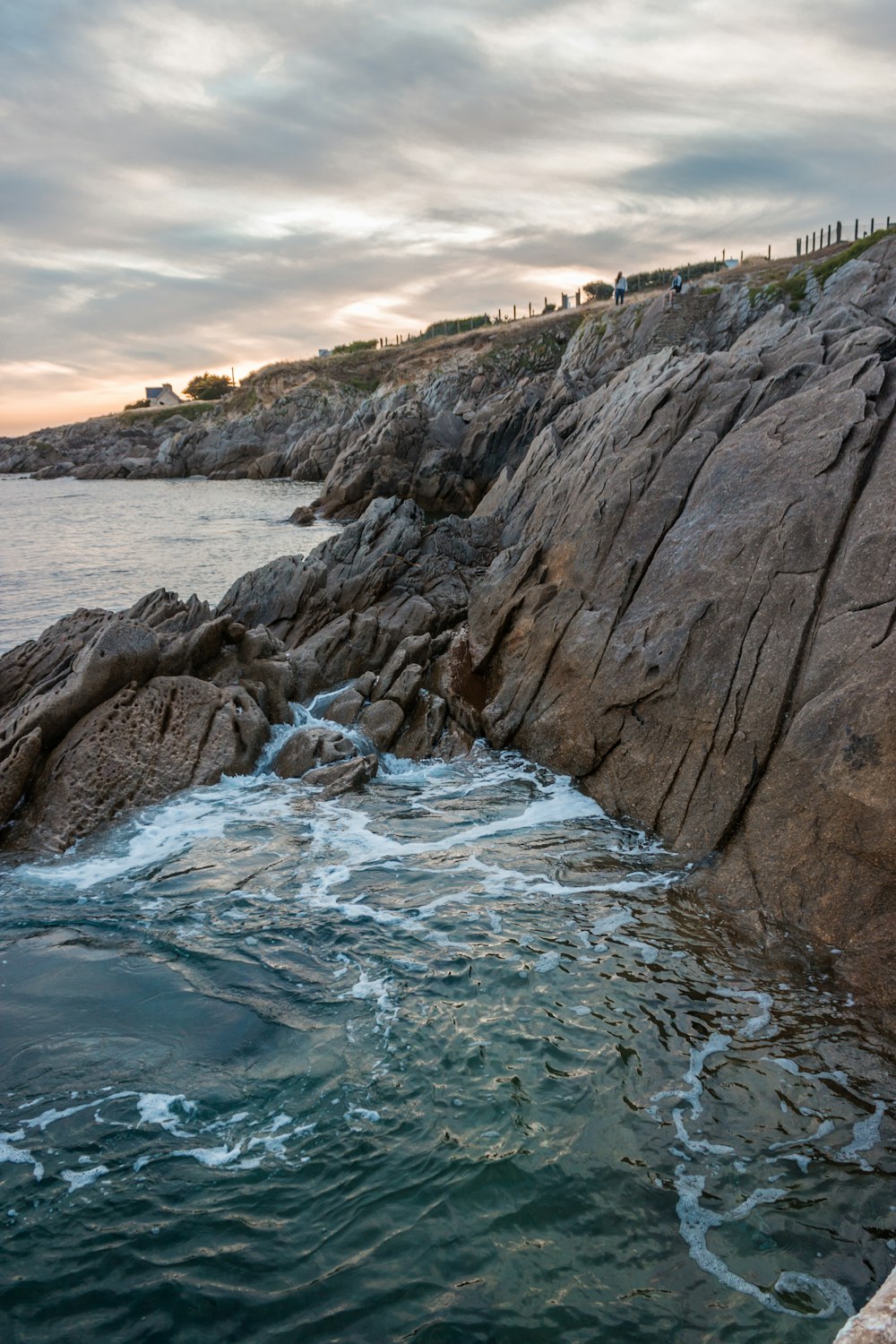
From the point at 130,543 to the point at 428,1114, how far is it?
150 ft

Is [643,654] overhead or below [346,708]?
overhead

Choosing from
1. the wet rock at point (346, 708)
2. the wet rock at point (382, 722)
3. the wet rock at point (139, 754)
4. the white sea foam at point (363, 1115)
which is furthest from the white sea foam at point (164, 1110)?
the wet rock at point (346, 708)

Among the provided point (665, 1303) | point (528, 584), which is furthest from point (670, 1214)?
point (528, 584)

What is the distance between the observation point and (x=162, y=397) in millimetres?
171625

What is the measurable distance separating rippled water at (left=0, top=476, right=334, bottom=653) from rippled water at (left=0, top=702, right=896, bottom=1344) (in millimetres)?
18558

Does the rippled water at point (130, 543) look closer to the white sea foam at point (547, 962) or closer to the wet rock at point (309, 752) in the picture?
the wet rock at point (309, 752)

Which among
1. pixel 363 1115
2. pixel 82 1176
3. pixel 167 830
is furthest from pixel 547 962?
pixel 167 830

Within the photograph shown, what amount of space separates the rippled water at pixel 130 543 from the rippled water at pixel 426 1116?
60.9ft

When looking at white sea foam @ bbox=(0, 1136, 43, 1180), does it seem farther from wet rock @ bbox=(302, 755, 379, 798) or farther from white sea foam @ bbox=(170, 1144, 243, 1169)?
wet rock @ bbox=(302, 755, 379, 798)

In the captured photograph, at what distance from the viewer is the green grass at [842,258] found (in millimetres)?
49656

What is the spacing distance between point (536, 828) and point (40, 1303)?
9275 mm

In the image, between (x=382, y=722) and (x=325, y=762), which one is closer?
(x=325, y=762)

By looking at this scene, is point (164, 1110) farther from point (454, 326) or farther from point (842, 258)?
point (454, 326)

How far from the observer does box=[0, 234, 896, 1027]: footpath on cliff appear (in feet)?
38.1
